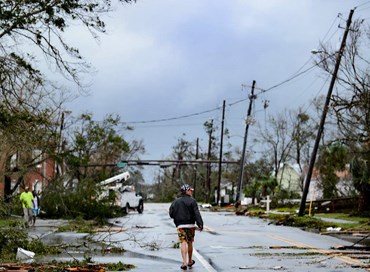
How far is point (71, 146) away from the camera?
5762 centimetres

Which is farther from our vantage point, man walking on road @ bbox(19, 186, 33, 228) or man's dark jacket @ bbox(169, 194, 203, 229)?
man walking on road @ bbox(19, 186, 33, 228)

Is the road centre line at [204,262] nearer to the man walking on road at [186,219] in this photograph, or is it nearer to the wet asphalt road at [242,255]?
the wet asphalt road at [242,255]

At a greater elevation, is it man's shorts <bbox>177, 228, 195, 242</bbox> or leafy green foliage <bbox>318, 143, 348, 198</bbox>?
leafy green foliage <bbox>318, 143, 348, 198</bbox>

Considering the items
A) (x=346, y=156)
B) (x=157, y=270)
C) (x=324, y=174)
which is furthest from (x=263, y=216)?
(x=157, y=270)

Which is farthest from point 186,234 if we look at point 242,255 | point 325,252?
point 325,252

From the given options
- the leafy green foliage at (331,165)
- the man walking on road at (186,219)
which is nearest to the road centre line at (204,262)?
the man walking on road at (186,219)

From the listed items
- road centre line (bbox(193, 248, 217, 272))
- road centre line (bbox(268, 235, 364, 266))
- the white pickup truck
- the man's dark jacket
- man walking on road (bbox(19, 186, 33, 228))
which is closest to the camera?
road centre line (bbox(193, 248, 217, 272))

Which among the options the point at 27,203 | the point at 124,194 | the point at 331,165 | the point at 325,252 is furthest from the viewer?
the point at 331,165

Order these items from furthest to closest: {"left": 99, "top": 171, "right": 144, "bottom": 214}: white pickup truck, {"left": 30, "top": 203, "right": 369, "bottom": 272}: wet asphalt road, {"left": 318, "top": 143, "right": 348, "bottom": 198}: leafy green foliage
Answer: {"left": 318, "top": 143, "right": 348, "bottom": 198}: leafy green foliage
{"left": 99, "top": 171, "right": 144, "bottom": 214}: white pickup truck
{"left": 30, "top": 203, "right": 369, "bottom": 272}: wet asphalt road

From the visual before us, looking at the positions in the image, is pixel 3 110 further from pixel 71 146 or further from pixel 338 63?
pixel 71 146

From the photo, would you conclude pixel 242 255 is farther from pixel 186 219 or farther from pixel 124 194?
pixel 124 194

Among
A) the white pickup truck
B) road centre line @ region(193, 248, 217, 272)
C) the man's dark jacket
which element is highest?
the white pickup truck

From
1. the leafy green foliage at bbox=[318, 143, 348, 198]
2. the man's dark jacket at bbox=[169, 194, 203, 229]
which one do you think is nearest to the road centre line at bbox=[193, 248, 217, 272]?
the man's dark jacket at bbox=[169, 194, 203, 229]

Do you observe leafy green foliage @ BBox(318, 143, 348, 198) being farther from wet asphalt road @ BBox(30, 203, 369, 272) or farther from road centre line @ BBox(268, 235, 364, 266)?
wet asphalt road @ BBox(30, 203, 369, 272)
